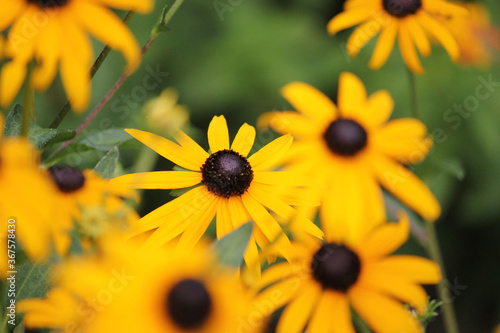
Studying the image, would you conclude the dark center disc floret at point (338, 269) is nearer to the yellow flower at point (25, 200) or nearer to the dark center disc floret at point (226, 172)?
the dark center disc floret at point (226, 172)

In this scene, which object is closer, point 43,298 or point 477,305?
point 43,298

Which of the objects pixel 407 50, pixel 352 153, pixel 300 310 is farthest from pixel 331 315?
pixel 407 50

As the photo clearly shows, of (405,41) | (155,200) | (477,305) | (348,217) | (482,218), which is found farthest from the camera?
(477,305)

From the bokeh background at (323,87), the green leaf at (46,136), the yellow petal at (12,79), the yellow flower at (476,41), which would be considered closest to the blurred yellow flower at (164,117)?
the green leaf at (46,136)

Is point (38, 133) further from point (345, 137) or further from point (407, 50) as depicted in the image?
point (407, 50)

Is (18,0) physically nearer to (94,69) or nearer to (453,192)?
(94,69)

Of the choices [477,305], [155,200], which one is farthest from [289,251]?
[477,305]

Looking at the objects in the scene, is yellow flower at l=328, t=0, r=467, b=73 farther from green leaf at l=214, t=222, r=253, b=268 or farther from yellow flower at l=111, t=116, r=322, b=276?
green leaf at l=214, t=222, r=253, b=268
